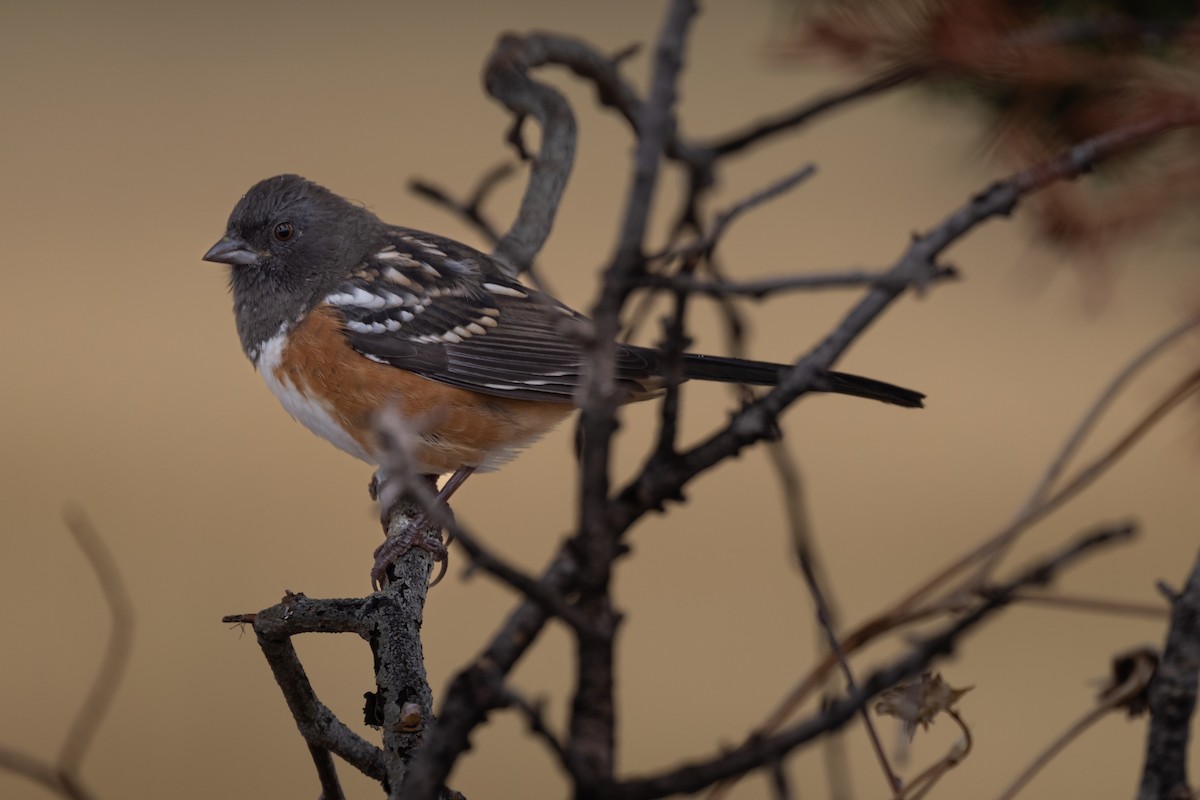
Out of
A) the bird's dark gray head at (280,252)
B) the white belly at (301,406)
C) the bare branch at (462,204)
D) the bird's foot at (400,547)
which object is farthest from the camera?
the bird's dark gray head at (280,252)

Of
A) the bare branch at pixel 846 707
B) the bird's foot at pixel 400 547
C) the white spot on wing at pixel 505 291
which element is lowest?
the bare branch at pixel 846 707

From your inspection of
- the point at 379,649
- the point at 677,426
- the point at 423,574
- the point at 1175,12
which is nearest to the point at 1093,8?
the point at 1175,12

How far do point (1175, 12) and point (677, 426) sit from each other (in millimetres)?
1380

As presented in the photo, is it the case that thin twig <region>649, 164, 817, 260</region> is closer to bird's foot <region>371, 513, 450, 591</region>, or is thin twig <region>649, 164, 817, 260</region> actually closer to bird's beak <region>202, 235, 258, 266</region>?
bird's foot <region>371, 513, 450, 591</region>

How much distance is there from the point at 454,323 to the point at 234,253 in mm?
334

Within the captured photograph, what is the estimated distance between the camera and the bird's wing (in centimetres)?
174

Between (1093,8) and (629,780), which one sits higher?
(1093,8)

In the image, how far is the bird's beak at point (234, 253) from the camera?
1.82 m

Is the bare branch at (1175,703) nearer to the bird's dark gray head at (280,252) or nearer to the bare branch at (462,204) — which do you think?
the bare branch at (462,204)

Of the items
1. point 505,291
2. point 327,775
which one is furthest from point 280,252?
point 327,775

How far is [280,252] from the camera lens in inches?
72.0

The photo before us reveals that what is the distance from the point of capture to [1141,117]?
84cm

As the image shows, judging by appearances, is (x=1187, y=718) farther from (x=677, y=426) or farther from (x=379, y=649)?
(x=379, y=649)

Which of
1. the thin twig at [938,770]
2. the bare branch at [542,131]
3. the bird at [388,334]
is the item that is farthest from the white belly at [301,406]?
the thin twig at [938,770]
